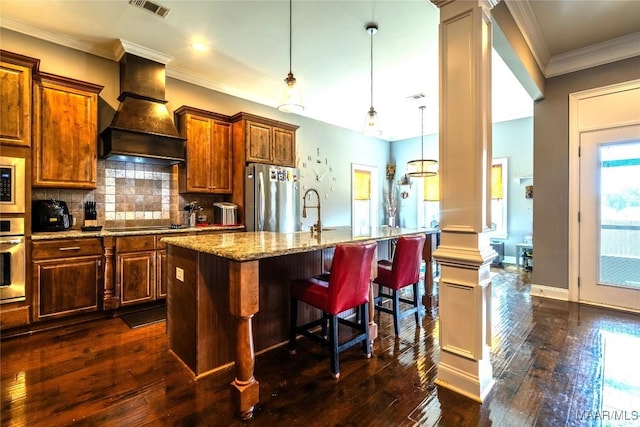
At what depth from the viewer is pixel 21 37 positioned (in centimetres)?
306

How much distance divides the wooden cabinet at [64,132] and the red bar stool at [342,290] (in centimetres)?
272

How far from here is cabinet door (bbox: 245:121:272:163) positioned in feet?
14.0

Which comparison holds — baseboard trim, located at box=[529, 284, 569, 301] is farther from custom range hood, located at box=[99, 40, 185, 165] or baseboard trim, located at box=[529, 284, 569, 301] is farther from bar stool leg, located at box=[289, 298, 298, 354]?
custom range hood, located at box=[99, 40, 185, 165]

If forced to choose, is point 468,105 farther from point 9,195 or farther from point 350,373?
point 9,195

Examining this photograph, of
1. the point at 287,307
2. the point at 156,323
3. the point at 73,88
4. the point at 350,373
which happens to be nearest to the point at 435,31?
the point at 287,307

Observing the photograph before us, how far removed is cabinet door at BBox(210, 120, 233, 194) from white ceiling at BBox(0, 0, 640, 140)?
2.25 ft

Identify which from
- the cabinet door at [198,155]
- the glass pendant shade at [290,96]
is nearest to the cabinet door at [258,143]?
the cabinet door at [198,155]

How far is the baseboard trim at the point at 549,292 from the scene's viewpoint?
147 inches

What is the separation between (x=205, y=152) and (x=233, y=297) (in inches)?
116

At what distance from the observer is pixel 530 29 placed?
3.00 meters

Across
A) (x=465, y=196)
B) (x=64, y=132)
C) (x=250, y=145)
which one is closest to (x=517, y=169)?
(x=465, y=196)

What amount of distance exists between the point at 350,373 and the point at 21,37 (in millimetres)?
4454

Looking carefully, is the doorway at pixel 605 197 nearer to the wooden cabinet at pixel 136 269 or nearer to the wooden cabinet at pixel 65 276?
the wooden cabinet at pixel 136 269

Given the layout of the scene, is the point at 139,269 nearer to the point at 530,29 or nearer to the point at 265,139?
the point at 265,139
